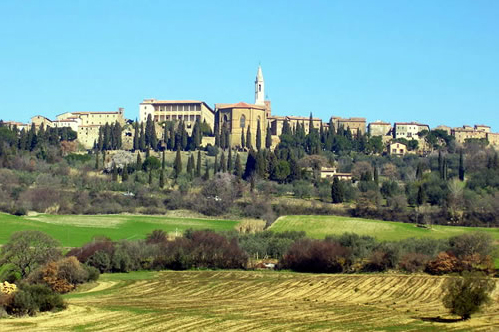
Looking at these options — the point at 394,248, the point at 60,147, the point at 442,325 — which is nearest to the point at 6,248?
the point at 394,248

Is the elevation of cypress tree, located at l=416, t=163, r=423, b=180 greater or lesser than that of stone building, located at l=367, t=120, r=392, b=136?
lesser

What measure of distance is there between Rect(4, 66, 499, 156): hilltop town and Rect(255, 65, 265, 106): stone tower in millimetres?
903

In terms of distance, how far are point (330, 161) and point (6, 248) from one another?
67.4m

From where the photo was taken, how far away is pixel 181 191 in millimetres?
100125

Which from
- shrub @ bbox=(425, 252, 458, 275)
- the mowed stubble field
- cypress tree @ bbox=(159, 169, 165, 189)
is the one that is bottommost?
the mowed stubble field

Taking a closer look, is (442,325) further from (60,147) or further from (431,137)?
(431,137)

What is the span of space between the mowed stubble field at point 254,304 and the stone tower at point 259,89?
93.5m

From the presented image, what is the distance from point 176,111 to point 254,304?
3803 inches

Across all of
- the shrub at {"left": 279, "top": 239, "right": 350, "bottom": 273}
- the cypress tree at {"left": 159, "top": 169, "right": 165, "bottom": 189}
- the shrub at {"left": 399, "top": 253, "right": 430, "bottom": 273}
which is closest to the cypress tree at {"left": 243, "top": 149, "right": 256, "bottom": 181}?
the cypress tree at {"left": 159, "top": 169, "right": 165, "bottom": 189}

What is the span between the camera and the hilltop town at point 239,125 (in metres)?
131

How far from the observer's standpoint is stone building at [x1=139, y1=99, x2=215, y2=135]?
137 metres

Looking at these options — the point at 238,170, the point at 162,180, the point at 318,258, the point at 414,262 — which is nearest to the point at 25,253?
the point at 318,258

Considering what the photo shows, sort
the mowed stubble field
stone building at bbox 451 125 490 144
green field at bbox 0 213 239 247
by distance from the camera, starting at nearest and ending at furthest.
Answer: the mowed stubble field → green field at bbox 0 213 239 247 → stone building at bbox 451 125 490 144

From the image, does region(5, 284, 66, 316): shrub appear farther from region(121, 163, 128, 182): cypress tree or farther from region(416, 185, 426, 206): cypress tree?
region(121, 163, 128, 182): cypress tree
